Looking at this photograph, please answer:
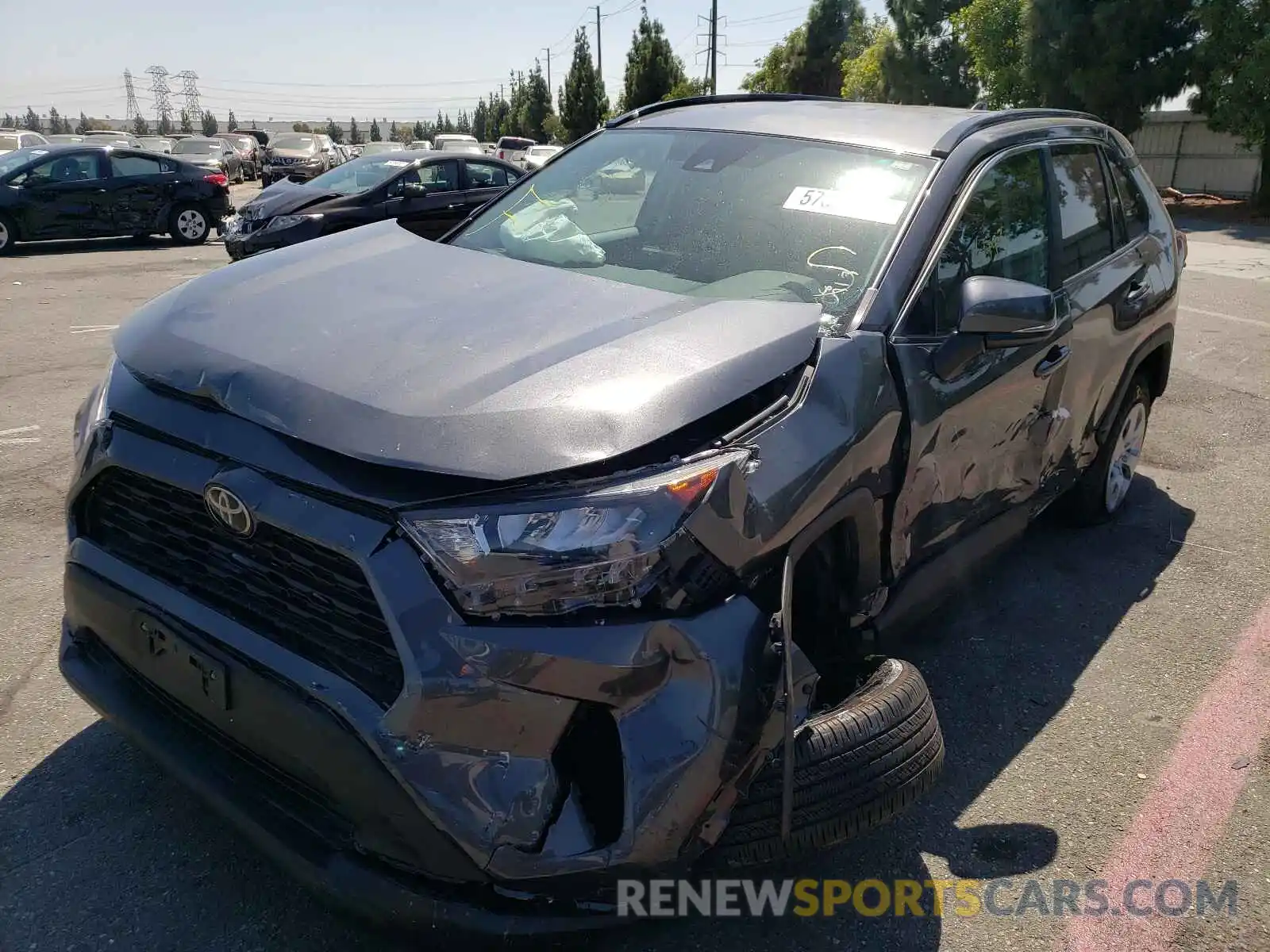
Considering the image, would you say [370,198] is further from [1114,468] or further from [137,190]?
[1114,468]

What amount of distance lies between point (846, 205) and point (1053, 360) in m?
0.96

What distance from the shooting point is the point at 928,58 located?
44.2 meters

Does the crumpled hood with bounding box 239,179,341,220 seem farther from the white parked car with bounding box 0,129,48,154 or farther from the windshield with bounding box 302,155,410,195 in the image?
the white parked car with bounding box 0,129,48,154

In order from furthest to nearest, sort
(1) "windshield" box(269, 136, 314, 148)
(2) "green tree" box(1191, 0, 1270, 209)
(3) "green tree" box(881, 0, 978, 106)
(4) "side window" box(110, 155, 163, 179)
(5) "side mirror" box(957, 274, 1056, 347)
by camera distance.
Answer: (3) "green tree" box(881, 0, 978, 106)
(1) "windshield" box(269, 136, 314, 148)
(2) "green tree" box(1191, 0, 1270, 209)
(4) "side window" box(110, 155, 163, 179)
(5) "side mirror" box(957, 274, 1056, 347)

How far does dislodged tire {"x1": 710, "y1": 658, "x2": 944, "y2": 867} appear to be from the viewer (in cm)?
203

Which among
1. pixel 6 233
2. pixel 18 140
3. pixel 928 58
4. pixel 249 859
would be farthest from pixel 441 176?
pixel 928 58

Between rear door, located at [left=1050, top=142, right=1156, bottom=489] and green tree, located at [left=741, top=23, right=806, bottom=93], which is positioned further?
green tree, located at [left=741, top=23, right=806, bottom=93]

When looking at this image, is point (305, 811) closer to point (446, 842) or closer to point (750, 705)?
point (446, 842)

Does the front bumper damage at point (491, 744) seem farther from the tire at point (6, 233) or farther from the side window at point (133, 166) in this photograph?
the side window at point (133, 166)

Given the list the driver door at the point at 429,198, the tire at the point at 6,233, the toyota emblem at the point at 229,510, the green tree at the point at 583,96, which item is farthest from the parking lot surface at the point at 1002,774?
the green tree at the point at 583,96

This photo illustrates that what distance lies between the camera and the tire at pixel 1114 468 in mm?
4387

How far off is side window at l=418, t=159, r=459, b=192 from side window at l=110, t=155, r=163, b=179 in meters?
5.12

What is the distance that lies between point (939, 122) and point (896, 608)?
1632mm

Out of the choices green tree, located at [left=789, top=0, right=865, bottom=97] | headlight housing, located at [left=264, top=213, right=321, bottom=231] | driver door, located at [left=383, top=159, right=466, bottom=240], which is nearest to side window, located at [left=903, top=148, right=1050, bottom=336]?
driver door, located at [left=383, top=159, right=466, bottom=240]
